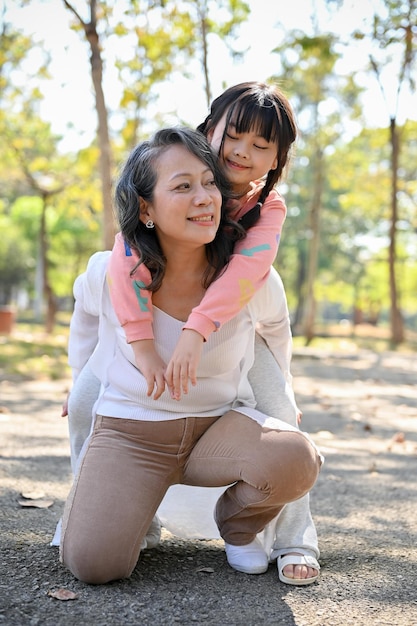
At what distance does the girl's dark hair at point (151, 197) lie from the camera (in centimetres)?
222

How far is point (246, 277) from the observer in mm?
2199

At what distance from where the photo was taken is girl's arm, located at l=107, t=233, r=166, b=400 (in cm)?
214

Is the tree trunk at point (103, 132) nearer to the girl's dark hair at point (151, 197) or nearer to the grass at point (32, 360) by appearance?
the grass at point (32, 360)

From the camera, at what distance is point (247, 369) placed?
7.79 ft

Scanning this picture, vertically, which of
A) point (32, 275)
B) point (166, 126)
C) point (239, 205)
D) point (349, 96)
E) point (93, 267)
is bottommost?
point (32, 275)

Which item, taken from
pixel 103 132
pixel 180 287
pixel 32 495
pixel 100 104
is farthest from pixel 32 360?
pixel 180 287

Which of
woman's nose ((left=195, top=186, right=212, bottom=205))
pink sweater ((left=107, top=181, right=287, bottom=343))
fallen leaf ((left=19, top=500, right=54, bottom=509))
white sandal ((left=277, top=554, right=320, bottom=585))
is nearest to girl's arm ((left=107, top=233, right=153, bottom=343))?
pink sweater ((left=107, top=181, right=287, bottom=343))

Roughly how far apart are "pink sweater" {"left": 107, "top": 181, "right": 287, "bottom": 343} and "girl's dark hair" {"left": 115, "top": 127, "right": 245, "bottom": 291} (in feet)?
0.11

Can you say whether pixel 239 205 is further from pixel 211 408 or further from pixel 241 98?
pixel 211 408

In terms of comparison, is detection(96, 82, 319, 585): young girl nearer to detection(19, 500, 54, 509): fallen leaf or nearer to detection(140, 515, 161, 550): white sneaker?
detection(140, 515, 161, 550): white sneaker

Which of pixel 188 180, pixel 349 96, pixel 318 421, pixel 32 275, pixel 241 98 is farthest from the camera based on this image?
pixel 32 275

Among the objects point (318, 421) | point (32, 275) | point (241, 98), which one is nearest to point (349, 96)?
point (318, 421)

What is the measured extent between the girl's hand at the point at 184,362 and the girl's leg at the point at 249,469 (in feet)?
0.73

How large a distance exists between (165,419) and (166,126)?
2.92 feet
